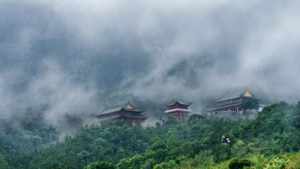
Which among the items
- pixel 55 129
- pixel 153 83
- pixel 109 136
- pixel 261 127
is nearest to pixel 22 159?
pixel 109 136

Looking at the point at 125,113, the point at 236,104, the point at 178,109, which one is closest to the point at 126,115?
the point at 125,113

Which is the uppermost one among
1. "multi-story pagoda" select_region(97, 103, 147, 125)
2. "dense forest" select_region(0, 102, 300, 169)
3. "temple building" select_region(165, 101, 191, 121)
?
"temple building" select_region(165, 101, 191, 121)

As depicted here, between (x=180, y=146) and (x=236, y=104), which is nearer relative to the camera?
(x=180, y=146)

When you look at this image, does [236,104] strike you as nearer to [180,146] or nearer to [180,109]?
[180,109]

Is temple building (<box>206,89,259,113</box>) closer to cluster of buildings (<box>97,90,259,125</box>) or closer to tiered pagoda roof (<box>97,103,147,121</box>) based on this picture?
cluster of buildings (<box>97,90,259,125</box>)

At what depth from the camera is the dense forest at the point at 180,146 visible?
30.0m

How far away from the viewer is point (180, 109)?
6009cm

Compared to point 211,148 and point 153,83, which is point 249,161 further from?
point 153,83

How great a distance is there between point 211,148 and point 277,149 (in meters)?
3.81

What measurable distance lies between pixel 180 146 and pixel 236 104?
26276 mm

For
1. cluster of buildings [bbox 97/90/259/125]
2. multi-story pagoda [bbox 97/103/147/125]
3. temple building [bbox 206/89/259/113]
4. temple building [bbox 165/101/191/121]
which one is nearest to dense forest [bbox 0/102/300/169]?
multi-story pagoda [bbox 97/103/147/125]

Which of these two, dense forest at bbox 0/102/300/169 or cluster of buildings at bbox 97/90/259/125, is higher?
cluster of buildings at bbox 97/90/259/125

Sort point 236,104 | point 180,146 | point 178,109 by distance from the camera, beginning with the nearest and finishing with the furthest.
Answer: point 180,146
point 236,104
point 178,109

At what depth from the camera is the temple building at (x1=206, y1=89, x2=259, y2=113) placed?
57938 millimetres
